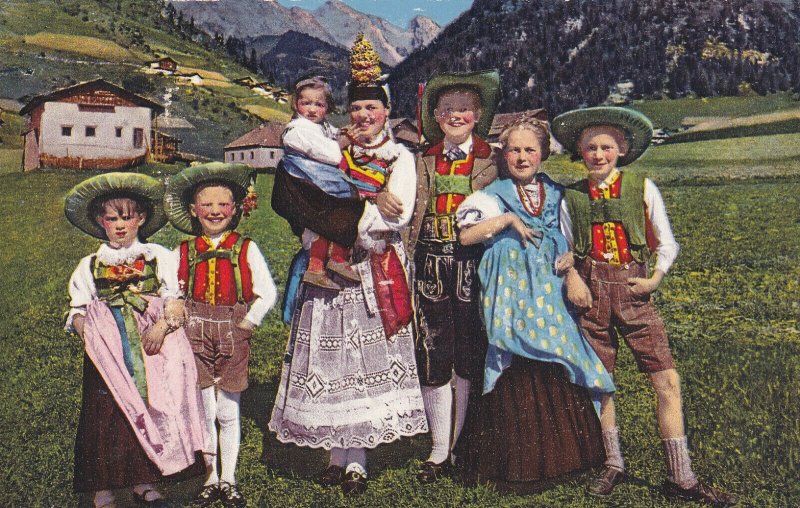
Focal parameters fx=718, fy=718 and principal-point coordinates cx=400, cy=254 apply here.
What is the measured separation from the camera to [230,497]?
450 cm

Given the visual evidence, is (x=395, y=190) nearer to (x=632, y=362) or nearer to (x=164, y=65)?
(x=632, y=362)

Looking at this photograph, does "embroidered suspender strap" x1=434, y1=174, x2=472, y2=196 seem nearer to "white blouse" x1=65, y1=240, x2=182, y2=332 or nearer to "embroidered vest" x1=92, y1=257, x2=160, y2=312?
"white blouse" x1=65, y1=240, x2=182, y2=332

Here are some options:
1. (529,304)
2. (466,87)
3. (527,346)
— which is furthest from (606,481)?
(466,87)

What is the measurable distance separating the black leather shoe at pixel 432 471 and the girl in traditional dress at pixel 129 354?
139 centimetres

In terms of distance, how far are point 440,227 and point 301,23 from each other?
8.63ft

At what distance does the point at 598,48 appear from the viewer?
563 cm

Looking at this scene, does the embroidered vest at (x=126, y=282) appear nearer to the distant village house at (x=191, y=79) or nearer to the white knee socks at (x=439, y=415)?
the white knee socks at (x=439, y=415)

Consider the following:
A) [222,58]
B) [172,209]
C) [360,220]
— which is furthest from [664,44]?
[172,209]

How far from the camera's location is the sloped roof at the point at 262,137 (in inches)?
196

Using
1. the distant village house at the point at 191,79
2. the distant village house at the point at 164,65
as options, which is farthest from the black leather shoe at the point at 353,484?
the distant village house at the point at 164,65

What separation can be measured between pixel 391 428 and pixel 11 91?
4.07 metres

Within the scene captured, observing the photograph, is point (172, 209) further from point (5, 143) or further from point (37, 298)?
point (5, 143)

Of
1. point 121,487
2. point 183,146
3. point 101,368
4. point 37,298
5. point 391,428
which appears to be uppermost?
point 183,146

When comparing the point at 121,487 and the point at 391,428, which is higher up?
the point at 391,428
